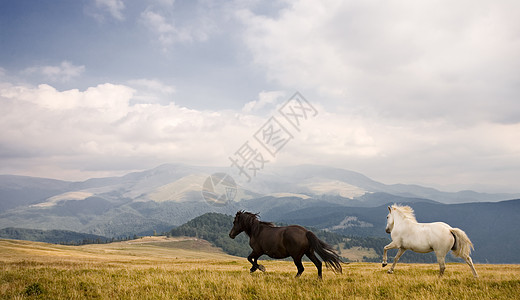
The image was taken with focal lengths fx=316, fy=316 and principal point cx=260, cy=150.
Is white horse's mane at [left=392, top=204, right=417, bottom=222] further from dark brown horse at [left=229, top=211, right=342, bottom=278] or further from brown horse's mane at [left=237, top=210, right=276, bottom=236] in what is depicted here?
brown horse's mane at [left=237, top=210, right=276, bottom=236]

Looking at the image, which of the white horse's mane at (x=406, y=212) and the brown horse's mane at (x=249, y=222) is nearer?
the brown horse's mane at (x=249, y=222)

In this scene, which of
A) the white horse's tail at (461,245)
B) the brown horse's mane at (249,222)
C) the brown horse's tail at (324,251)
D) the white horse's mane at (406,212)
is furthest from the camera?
the white horse's mane at (406,212)


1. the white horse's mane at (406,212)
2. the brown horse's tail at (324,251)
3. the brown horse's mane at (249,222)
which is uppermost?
the white horse's mane at (406,212)

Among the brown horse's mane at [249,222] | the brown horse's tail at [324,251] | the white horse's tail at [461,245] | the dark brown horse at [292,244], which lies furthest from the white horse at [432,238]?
the brown horse's mane at [249,222]

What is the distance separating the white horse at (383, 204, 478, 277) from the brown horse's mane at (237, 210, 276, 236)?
6381 millimetres

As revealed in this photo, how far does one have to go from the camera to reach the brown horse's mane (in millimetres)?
14870

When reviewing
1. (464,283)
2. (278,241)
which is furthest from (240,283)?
(464,283)

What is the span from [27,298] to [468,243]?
16.7 m

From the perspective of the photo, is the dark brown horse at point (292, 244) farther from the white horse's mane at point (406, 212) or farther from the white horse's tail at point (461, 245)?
the white horse's tail at point (461, 245)

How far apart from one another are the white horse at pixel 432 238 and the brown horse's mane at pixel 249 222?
638 centimetres

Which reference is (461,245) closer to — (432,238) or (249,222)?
(432,238)

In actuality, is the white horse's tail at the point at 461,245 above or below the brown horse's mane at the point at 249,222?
below

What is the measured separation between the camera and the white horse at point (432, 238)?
45.5ft

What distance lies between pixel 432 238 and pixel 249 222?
8298 millimetres
